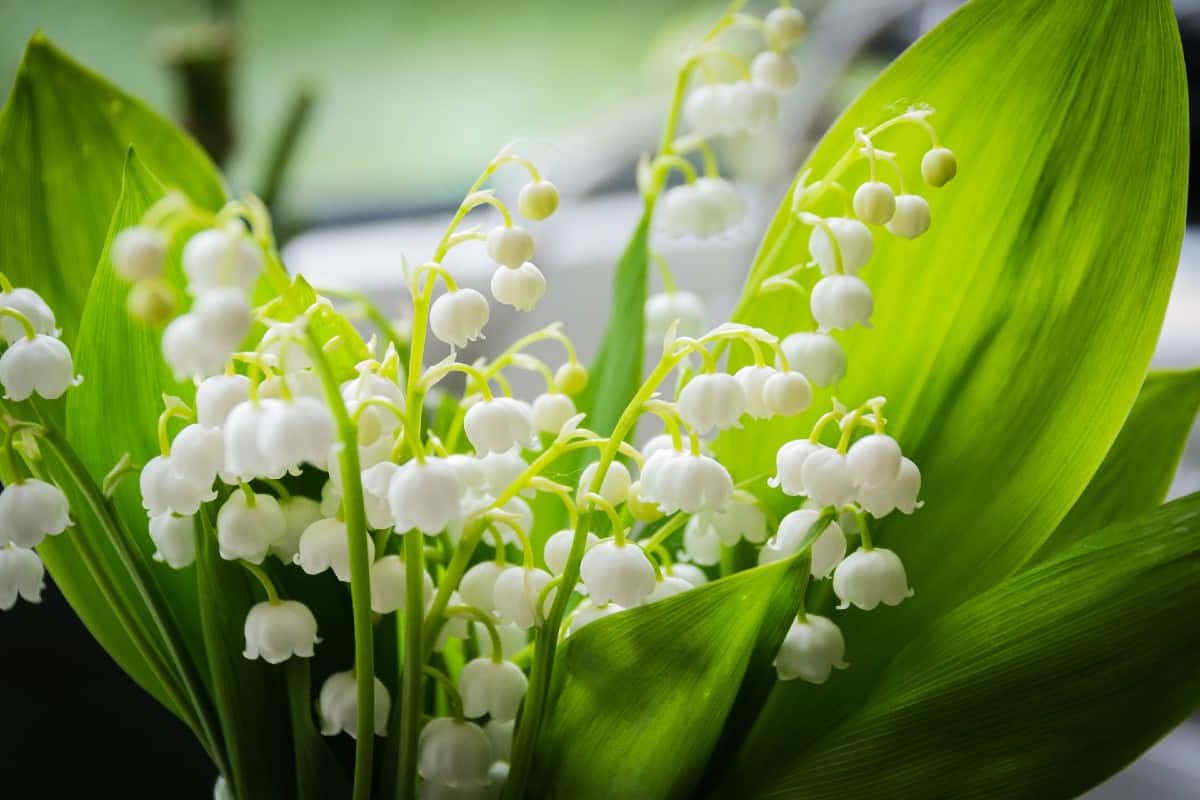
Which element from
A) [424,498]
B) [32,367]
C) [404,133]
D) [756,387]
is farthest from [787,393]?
[404,133]

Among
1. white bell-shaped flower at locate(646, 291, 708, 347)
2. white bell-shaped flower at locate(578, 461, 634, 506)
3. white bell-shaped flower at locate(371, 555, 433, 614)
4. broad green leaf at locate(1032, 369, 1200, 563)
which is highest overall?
white bell-shaped flower at locate(646, 291, 708, 347)

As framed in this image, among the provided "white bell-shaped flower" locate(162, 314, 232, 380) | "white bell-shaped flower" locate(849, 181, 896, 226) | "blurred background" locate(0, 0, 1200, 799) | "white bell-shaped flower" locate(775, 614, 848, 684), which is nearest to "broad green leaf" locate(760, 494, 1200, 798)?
"white bell-shaped flower" locate(775, 614, 848, 684)

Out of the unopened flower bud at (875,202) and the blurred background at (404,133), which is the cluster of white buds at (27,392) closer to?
the unopened flower bud at (875,202)

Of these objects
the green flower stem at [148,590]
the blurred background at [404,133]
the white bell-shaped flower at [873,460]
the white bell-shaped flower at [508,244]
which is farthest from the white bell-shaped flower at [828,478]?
the blurred background at [404,133]

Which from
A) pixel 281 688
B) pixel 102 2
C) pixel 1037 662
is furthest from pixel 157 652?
pixel 102 2

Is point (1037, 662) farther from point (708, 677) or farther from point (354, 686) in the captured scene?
point (354, 686)

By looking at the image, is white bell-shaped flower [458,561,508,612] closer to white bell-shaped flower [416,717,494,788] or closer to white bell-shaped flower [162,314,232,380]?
white bell-shaped flower [416,717,494,788]

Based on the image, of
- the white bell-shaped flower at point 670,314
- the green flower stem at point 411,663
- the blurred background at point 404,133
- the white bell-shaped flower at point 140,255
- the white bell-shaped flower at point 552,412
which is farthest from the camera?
the blurred background at point 404,133
